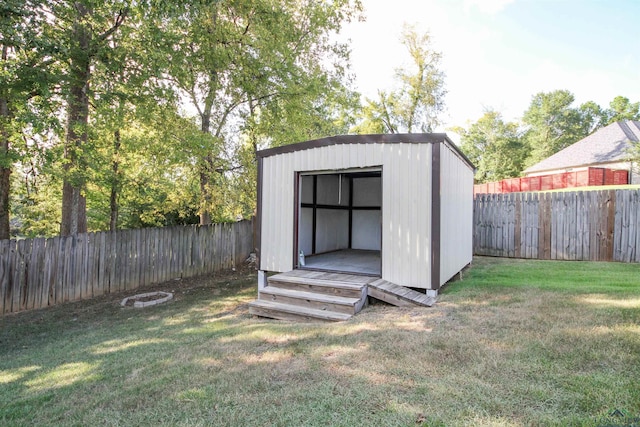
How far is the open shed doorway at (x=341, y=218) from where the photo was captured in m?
7.96

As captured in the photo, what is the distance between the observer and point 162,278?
8383 millimetres

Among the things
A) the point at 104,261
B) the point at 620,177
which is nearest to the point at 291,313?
the point at 104,261

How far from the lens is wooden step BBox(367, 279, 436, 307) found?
481cm

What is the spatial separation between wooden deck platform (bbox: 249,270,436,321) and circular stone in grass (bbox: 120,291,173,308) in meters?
2.52

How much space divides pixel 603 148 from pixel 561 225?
1826cm

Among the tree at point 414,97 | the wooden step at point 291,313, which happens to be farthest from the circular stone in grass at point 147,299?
the tree at point 414,97

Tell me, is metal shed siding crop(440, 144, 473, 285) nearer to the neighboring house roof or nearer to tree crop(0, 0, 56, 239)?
tree crop(0, 0, 56, 239)

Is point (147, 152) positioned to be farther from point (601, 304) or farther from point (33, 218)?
point (601, 304)

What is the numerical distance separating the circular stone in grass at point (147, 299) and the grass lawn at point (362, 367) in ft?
4.24

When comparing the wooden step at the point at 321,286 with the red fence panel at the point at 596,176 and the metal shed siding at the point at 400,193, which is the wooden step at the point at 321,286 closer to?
the metal shed siding at the point at 400,193

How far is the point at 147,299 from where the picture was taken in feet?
23.2

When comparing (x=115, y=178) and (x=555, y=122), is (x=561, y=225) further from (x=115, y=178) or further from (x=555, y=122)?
(x=555, y=122)

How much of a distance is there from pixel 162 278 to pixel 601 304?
8339 mm

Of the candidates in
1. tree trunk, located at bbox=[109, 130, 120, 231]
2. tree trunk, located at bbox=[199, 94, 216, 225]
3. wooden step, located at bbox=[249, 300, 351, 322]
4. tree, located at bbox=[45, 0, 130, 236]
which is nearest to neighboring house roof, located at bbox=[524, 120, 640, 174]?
tree trunk, located at bbox=[199, 94, 216, 225]
